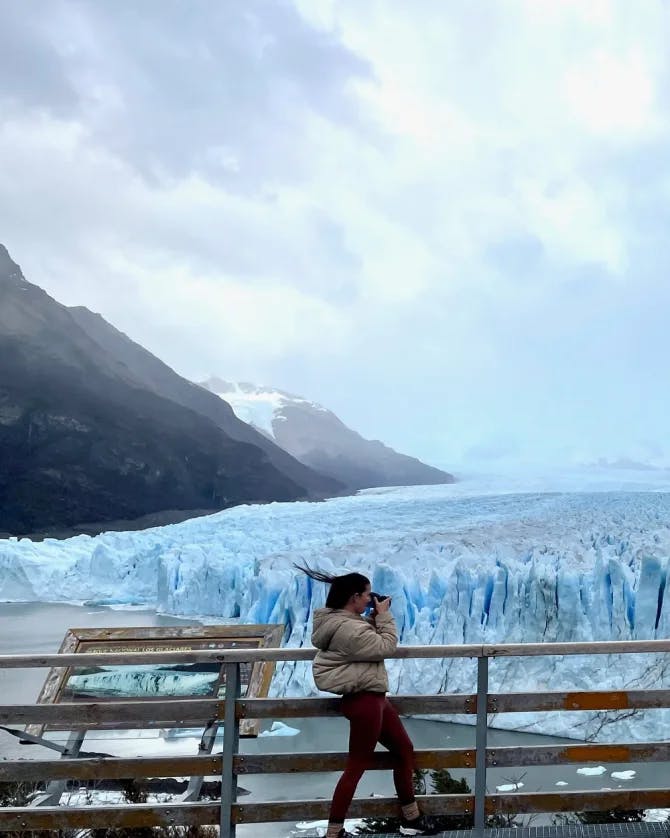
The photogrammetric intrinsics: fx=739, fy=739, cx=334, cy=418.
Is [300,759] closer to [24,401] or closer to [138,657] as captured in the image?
[138,657]

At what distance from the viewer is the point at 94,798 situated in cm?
442

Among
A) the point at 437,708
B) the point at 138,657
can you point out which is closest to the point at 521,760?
the point at 437,708

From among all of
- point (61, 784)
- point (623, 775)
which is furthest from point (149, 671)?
point (623, 775)

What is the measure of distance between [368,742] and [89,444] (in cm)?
4286

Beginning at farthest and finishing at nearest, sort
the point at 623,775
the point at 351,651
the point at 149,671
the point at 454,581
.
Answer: the point at 454,581, the point at 623,775, the point at 149,671, the point at 351,651

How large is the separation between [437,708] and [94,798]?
9.19 ft

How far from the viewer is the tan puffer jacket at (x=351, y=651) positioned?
2.47 m

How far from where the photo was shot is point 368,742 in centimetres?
253

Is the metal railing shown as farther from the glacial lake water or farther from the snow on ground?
the snow on ground

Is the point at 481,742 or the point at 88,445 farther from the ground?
the point at 88,445

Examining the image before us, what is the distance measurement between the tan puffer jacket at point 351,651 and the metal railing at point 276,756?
93 mm

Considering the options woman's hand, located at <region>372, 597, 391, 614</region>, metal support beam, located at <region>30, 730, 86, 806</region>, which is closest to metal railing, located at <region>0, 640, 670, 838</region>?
woman's hand, located at <region>372, 597, 391, 614</region>

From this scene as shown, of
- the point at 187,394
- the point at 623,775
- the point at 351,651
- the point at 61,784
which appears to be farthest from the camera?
the point at 187,394

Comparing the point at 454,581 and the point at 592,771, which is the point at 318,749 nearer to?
the point at 592,771
